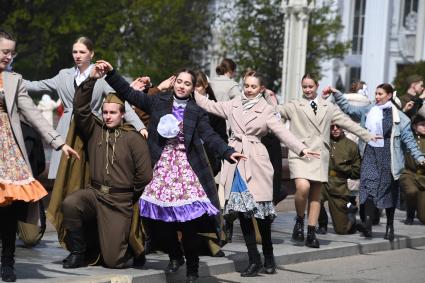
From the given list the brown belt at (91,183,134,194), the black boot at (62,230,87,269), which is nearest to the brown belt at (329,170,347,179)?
the brown belt at (91,183,134,194)

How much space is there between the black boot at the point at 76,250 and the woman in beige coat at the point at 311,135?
3.08 meters

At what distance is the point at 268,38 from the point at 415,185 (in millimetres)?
22653

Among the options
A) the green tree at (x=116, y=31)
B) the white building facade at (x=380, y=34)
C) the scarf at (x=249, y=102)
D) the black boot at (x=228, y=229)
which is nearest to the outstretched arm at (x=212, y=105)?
the scarf at (x=249, y=102)

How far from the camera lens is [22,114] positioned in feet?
28.7

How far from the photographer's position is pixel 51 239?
455 inches

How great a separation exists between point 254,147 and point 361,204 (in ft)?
12.5

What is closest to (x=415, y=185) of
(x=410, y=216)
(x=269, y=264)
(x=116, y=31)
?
(x=410, y=216)

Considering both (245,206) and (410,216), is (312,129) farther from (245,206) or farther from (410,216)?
(410,216)

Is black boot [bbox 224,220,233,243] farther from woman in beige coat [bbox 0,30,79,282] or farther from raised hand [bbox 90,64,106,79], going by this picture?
woman in beige coat [bbox 0,30,79,282]

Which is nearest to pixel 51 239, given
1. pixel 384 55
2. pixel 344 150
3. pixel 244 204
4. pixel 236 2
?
pixel 244 204

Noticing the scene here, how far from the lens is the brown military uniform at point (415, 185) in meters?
15.4

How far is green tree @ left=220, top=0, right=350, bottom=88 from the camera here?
37.9 metres

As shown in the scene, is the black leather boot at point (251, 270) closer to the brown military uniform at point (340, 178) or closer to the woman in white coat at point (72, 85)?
the woman in white coat at point (72, 85)

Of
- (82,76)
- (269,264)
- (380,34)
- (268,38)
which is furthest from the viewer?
(380,34)
